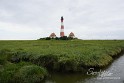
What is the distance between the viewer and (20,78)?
19688 millimetres

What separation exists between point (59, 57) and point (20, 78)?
7270 mm

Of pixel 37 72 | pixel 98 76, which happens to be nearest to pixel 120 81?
pixel 98 76

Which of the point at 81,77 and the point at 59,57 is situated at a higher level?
the point at 59,57

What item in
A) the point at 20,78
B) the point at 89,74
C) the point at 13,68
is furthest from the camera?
the point at 89,74

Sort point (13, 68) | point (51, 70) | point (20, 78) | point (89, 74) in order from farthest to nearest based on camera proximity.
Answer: point (51, 70) → point (89, 74) → point (13, 68) → point (20, 78)

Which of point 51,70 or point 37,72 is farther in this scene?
point 51,70

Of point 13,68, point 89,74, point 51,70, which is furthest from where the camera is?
point 51,70

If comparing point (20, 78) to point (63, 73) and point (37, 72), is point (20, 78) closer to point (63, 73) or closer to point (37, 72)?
point (37, 72)

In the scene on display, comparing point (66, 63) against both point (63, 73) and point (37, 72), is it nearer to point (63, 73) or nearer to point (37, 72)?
point (63, 73)

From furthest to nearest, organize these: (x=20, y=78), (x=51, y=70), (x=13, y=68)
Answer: (x=51, y=70), (x=13, y=68), (x=20, y=78)

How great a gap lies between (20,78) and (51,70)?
6216 millimetres

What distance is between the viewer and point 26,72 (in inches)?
796

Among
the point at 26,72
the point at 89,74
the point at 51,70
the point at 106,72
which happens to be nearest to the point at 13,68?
the point at 26,72

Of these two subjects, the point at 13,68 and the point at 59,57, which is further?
the point at 59,57
